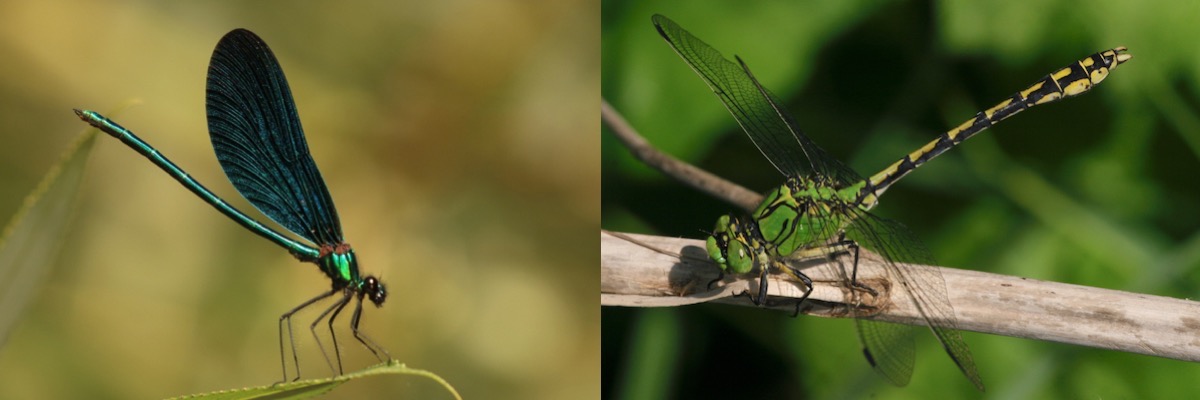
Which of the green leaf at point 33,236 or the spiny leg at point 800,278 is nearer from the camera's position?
the green leaf at point 33,236

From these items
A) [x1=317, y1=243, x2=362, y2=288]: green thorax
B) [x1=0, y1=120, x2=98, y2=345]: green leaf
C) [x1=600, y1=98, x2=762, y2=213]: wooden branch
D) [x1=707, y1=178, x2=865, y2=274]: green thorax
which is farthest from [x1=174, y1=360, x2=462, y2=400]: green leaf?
[x1=600, y1=98, x2=762, y2=213]: wooden branch

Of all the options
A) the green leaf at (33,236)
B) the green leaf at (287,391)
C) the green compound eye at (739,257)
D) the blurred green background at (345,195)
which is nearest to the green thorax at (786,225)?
the green compound eye at (739,257)

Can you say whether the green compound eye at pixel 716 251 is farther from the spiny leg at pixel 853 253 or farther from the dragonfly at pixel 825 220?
the spiny leg at pixel 853 253

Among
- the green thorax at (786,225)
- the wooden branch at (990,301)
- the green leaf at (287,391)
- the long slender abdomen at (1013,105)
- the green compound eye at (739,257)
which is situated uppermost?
the long slender abdomen at (1013,105)

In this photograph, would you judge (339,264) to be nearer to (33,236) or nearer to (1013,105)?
(33,236)

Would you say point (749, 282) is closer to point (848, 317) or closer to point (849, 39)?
point (848, 317)

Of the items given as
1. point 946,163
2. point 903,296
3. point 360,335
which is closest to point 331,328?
point 360,335
